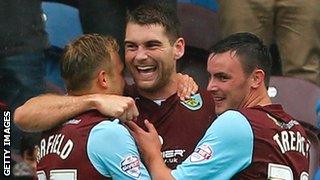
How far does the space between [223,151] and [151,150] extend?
38 centimetres

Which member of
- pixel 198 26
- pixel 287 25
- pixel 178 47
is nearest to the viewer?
pixel 178 47

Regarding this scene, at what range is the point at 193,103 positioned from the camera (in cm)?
694

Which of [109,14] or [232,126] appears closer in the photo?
[232,126]

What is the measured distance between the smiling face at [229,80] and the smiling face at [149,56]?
398 millimetres

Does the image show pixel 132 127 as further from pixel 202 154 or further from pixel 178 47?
pixel 178 47

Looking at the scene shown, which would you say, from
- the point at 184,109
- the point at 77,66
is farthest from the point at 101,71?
the point at 184,109

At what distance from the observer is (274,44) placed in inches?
339

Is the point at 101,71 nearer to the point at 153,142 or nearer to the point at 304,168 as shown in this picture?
the point at 153,142

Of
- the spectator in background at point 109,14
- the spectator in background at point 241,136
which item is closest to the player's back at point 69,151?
the spectator in background at point 241,136

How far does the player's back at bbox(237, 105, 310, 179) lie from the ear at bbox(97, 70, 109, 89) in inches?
27.6

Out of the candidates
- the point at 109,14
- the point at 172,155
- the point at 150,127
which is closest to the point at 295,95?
the point at 109,14

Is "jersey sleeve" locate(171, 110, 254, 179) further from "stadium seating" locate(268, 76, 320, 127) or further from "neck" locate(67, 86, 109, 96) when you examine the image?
"stadium seating" locate(268, 76, 320, 127)

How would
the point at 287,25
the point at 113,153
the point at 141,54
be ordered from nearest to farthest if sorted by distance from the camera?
1. the point at 113,153
2. the point at 141,54
3. the point at 287,25

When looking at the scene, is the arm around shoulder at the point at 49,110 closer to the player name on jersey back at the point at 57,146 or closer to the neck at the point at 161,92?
the player name on jersey back at the point at 57,146
